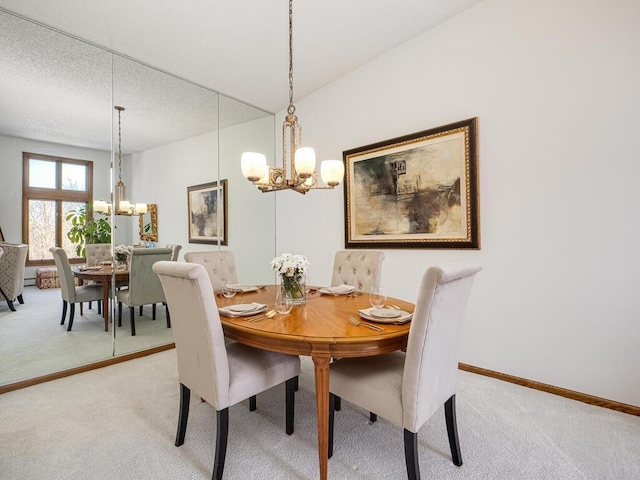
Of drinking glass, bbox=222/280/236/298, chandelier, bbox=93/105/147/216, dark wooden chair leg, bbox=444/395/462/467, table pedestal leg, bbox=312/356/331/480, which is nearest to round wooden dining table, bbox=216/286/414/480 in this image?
table pedestal leg, bbox=312/356/331/480

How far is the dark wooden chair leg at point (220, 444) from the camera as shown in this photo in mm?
1406

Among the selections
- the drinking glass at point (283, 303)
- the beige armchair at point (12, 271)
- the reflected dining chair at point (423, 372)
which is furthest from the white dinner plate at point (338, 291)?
the beige armchair at point (12, 271)

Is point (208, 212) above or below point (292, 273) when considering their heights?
above

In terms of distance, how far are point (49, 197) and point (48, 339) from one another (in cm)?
124

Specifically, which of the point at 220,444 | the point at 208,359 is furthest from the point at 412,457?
the point at 208,359

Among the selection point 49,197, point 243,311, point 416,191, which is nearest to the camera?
point 243,311

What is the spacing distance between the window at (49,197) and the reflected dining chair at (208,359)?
6.46ft

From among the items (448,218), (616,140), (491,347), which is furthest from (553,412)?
(616,140)

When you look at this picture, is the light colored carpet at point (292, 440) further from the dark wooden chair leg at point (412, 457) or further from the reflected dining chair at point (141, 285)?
the reflected dining chair at point (141, 285)

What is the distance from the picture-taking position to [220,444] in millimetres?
1425

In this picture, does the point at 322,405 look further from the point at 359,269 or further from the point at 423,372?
the point at 359,269

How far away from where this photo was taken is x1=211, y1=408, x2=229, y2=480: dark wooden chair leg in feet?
4.61

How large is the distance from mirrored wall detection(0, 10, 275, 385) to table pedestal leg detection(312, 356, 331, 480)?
8.20 ft

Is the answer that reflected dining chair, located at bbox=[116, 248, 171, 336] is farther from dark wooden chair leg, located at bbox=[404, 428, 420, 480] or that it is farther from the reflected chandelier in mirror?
dark wooden chair leg, located at bbox=[404, 428, 420, 480]
